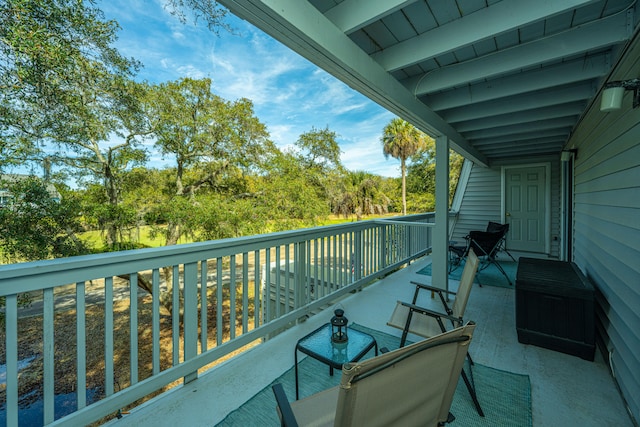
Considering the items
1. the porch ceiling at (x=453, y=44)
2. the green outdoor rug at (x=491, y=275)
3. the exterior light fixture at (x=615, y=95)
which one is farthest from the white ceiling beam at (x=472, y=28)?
the green outdoor rug at (x=491, y=275)

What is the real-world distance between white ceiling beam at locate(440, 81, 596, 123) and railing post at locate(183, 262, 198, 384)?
3539mm

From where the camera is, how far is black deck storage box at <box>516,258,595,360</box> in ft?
7.39

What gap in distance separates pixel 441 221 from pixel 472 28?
2235 millimetres

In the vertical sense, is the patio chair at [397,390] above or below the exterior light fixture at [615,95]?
below

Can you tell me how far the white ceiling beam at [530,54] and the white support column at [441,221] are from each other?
1099 mm

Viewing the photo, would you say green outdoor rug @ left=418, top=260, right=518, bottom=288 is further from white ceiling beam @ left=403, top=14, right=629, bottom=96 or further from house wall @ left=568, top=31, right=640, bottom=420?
white ceiling beam @ left=403, top=14, right=629, bottom=96

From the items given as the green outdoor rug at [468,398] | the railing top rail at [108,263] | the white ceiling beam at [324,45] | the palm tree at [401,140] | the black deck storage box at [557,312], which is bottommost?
the green outdoor rug at [468,398]

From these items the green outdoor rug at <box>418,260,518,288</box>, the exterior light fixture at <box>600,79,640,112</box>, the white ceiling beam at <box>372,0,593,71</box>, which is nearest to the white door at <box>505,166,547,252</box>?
the green outdoor rug at <box>418,260,518,288</box>

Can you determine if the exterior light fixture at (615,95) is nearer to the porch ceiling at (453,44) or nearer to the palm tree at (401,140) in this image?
the porch ceiling at (453,44)

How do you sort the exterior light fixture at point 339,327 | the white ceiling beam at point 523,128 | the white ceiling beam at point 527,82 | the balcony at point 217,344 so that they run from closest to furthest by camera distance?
the balcony at point 217,344 → the exterior light fixture at point 339,327 → the white ceiling beam at point 527,82 → the white ceiling beam at point 523,128

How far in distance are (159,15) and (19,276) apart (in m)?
8.32

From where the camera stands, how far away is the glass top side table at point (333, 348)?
5.44 ft

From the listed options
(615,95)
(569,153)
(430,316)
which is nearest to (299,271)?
(430,316)

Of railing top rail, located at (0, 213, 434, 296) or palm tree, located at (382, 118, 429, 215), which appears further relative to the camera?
palm tree, located at (382, 118, 429, 215)
